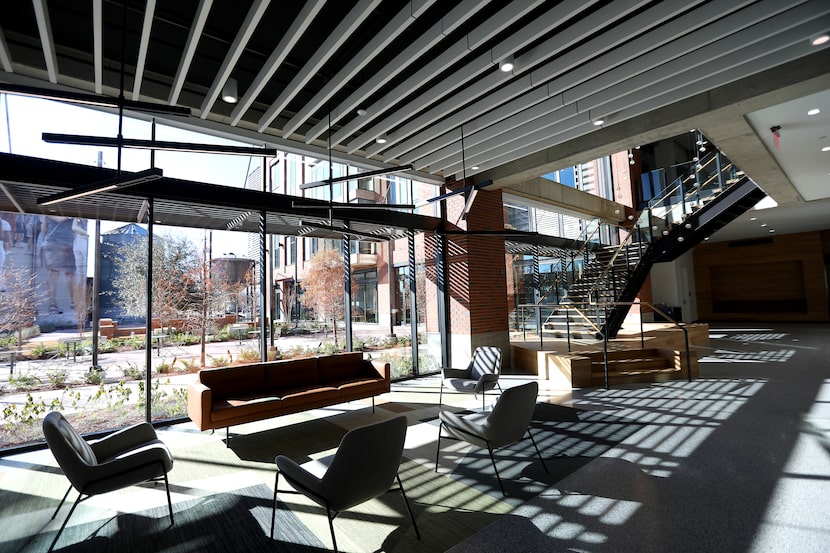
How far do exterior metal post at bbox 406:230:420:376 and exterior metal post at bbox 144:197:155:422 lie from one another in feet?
15.0

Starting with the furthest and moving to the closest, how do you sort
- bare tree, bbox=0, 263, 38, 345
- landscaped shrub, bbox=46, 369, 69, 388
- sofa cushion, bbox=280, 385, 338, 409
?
1. sofa cushion, bbox=280, 385, 338, 409
2. landscaped shrub, bbox=46, 369, 69, 388
3. bare tree, bbox=0, 263, 38, 345

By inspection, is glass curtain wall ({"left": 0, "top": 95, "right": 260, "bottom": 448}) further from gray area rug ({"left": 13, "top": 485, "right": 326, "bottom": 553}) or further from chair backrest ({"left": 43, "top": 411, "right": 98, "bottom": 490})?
chair backrest ({"left": 43, "top": 411, "right": 98, "bottom": 490})

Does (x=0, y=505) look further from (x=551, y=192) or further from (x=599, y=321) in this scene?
(x=551, y=192)

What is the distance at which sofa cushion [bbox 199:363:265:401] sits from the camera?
4.97 meters

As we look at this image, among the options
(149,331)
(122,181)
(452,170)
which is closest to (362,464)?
(122,181)

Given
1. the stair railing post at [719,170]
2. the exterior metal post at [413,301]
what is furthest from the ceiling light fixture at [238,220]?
the stair railing post at [719,170]

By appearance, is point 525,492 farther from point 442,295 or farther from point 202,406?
point 442,295

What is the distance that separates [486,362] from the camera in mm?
6008

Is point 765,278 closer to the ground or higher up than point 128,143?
closer to the ground

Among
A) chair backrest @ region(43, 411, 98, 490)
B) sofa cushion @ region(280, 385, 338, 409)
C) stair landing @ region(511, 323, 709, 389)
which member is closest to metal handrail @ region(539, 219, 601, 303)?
stair landing @ region(511, 323, 709, 389)

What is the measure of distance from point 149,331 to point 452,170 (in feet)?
19.0

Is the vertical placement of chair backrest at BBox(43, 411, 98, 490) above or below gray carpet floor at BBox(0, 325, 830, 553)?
above

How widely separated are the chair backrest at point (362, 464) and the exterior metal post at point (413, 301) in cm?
557

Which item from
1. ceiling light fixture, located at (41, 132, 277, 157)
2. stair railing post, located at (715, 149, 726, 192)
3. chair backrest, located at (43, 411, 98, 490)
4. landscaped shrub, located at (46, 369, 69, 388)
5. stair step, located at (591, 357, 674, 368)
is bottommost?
stair step, located at (591, 357, 674, 368)
